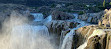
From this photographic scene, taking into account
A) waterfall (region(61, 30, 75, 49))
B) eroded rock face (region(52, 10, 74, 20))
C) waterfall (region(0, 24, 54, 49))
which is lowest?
waterfall (region(0, 24, 54, 49))

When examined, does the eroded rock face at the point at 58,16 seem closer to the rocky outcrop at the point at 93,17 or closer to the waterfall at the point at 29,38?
the waterfall at the point at 29,38

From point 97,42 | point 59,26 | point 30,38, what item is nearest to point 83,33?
point 97,42

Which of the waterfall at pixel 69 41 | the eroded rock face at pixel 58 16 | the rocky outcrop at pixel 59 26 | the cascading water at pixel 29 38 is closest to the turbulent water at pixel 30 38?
the cascading water at pixel 29 38

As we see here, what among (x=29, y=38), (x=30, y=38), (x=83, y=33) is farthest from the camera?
(x=29, y=38)

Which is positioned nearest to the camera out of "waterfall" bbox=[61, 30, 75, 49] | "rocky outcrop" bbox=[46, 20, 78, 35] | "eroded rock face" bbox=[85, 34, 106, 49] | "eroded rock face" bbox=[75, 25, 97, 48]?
"eroded rock face" bbox=[85, 34, 106, 49]

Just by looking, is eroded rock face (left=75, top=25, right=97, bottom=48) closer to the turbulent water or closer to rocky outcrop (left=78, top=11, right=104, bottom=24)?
the turbulent water

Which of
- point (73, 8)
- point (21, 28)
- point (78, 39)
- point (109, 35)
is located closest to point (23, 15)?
point (21, 28)

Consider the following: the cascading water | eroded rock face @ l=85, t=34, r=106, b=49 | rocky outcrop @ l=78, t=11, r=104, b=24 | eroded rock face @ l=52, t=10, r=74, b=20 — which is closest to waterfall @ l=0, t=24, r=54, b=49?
the cascading water

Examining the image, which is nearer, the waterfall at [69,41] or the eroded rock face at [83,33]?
the eroded rock face at [83,33]

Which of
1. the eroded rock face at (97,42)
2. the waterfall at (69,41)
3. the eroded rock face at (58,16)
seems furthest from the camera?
the eroded rock face at (58,16)

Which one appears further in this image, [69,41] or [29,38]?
[29,38]

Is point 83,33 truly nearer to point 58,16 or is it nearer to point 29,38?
point 58,16
